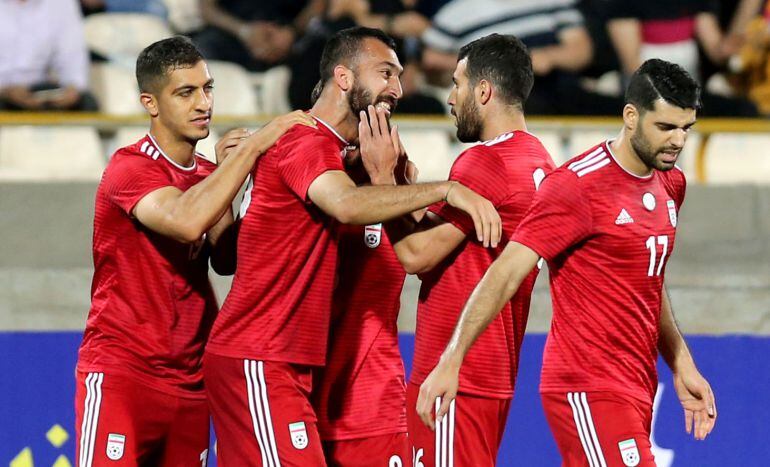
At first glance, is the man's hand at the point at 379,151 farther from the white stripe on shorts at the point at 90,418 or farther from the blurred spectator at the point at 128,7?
the blurred spectator at the point at 128,7

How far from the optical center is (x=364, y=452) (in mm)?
5254

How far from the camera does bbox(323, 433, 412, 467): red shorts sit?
524 centimetres

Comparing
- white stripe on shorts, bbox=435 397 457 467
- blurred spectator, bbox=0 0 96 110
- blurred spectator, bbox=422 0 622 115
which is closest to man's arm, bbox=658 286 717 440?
white stripe on shorts, bbox=435 397 457 467

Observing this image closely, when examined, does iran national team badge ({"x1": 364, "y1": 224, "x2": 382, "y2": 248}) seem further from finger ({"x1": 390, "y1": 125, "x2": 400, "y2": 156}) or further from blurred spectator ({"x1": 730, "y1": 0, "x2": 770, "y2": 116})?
blurred spectator ({"x1": 730, "y1": 0, "x2": 770, "y2": 116})

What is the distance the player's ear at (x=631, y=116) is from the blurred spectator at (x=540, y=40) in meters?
4.19

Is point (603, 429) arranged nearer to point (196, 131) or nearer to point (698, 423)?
point (698, 423)

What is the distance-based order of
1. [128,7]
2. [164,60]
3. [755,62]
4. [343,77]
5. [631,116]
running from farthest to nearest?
[755,62] → [128,7] → [164,60] → [343,77] → [631,116]

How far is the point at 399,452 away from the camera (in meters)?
5.31

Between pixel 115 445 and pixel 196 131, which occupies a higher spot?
pixel 196 131

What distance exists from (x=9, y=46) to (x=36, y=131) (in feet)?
1.78

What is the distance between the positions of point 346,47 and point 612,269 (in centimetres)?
123

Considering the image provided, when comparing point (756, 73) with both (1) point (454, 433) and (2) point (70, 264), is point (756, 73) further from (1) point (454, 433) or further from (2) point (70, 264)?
(1) point (454, 433)

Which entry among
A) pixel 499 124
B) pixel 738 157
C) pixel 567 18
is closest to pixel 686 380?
pixel 499 124

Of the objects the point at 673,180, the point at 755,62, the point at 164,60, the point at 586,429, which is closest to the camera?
the point at 586,429
